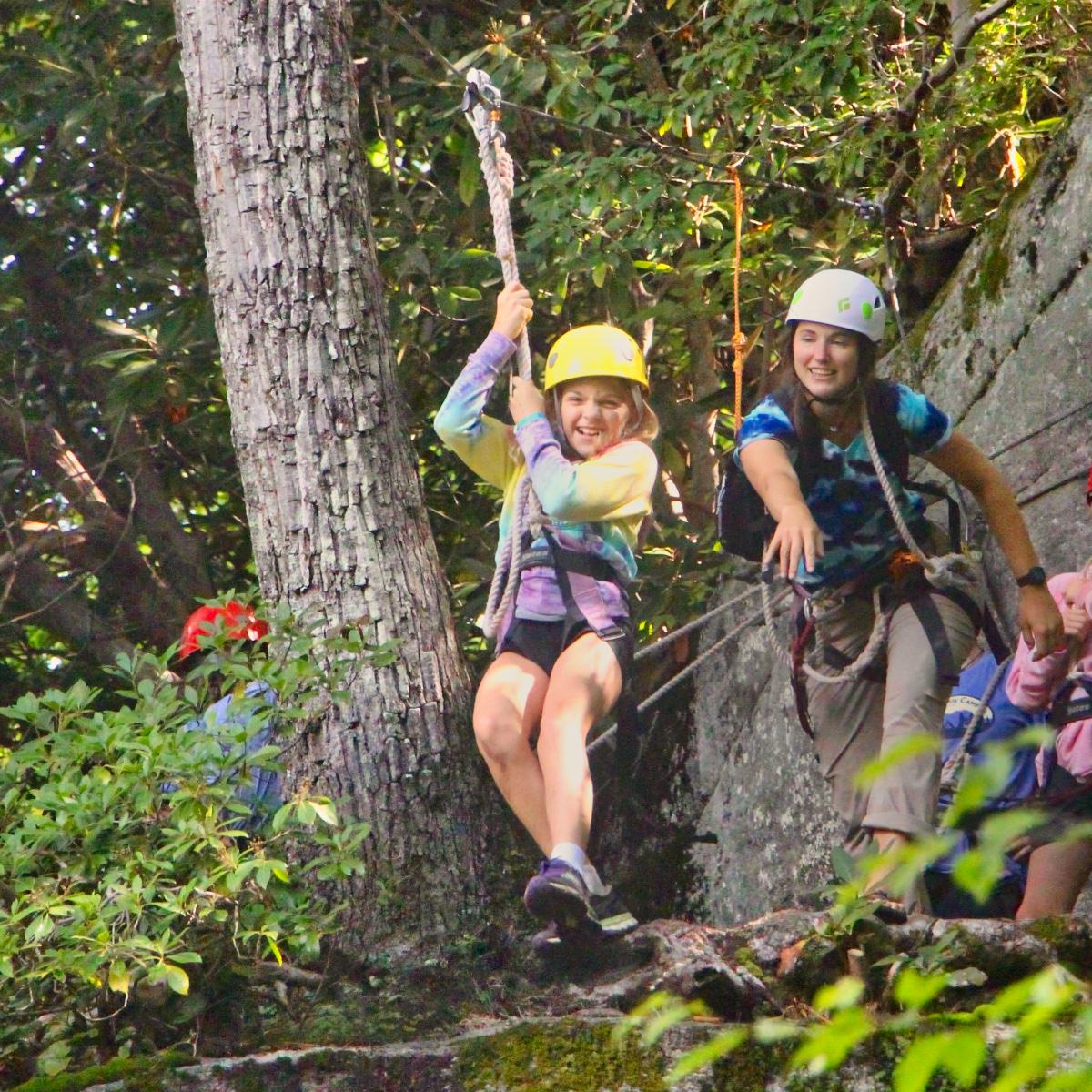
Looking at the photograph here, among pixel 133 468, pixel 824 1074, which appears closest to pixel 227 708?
pixel 824 1074

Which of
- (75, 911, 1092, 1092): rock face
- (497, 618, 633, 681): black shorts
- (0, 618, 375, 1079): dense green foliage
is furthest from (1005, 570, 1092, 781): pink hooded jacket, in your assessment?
(0, 618, 375, 1079): dense green foliage

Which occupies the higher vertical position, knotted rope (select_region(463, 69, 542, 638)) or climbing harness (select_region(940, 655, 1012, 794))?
knotted rope (select_region(463, 69, 542, 638))

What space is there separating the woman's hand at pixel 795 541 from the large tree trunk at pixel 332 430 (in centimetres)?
106

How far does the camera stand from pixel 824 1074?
3264 mm

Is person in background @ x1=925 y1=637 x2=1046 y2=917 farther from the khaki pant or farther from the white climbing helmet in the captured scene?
the white climbing helmet

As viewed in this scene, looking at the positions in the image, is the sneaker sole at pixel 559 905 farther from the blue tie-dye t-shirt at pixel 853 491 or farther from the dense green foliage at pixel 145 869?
the blue tie-dye t-shirt at pixel 853 491

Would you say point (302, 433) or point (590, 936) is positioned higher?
point (302, 433)

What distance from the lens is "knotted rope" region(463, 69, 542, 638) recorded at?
4574 mm

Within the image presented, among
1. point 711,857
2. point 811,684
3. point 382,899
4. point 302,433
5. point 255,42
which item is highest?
point 255,42

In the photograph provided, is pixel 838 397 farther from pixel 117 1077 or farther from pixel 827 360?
pixel 117 1077

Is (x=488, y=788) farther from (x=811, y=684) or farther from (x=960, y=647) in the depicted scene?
(x=960, y=647)

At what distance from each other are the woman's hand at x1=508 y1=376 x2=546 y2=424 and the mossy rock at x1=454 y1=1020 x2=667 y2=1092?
1.81m

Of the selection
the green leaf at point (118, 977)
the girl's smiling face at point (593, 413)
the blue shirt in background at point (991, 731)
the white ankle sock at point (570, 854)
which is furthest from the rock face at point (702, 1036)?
the girl's smiling face at point (593, 413)

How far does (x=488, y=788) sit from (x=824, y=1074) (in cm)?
149
